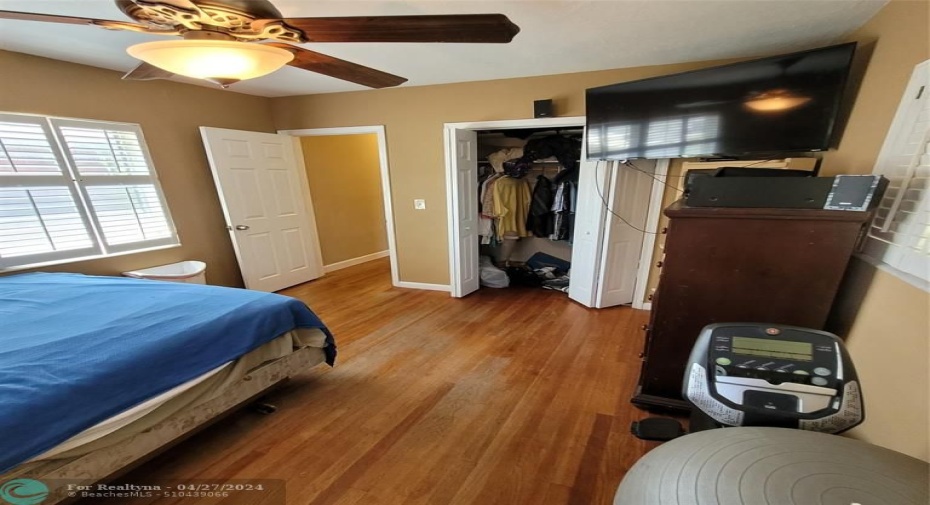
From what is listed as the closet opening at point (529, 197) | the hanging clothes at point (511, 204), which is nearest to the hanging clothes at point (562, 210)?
the closet opening at point (529, 197)

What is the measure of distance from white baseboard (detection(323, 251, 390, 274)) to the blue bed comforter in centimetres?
231

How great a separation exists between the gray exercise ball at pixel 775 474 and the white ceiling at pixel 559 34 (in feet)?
6.07

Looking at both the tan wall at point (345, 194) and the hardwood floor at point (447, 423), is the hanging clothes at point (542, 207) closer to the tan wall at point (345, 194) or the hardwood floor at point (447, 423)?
the hardwood floor at point (447, 423)

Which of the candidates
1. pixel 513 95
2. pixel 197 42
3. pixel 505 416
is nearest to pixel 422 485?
pixel 505 416

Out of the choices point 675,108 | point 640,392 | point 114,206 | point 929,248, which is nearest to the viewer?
point 929,248

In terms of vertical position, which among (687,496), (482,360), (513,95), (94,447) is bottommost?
(482,360)

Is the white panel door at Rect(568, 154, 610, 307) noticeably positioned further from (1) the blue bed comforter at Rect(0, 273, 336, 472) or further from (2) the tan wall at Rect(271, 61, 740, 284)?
(1) the blue bed comforter at Rect(0, 273, 336, 472)

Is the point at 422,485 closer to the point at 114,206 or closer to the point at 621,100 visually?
the point at 621,100

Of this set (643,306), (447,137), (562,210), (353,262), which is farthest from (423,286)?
(643,306)

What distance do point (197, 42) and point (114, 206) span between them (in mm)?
2583

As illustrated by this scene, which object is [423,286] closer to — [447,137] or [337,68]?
[447,137]

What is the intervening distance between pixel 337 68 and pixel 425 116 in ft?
5.84

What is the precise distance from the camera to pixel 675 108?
6.81 feet

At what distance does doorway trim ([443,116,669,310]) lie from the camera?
109 inches
